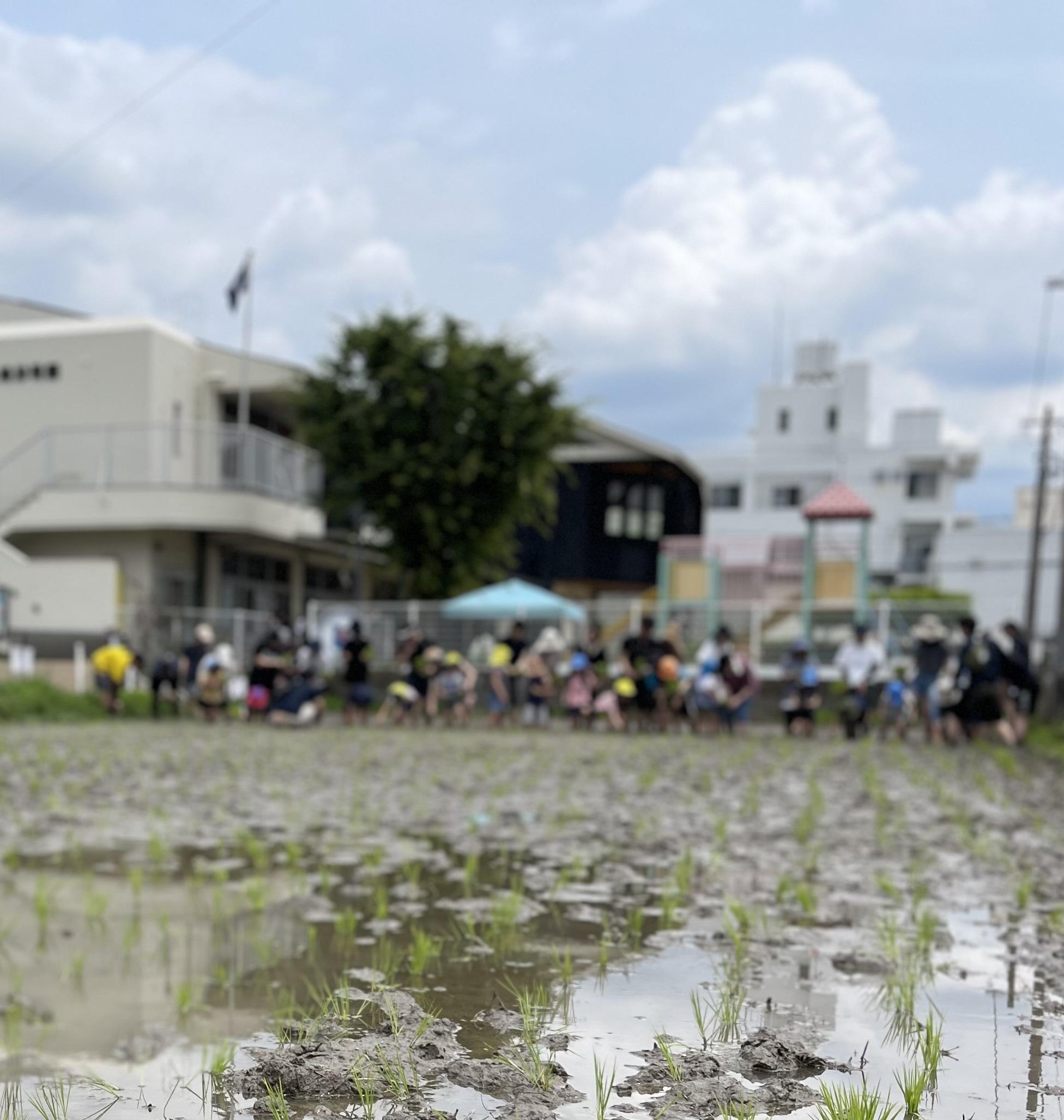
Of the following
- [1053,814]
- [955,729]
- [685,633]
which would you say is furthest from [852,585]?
[1053,814]

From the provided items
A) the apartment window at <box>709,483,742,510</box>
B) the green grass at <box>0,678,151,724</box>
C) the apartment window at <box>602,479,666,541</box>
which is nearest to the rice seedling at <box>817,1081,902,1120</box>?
the green grass at <box>0,678,151,724</box>

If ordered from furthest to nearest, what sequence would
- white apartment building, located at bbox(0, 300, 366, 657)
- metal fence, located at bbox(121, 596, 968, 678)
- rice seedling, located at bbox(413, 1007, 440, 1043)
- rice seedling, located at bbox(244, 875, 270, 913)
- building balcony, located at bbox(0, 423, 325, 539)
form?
building balcony, located at bbox(0, 423, 325, 539)
white apartment building, located at bbox(0, 300, 366, 657)
metal fence, located at bbox(121, 596, 968, 678)
rice seedling, located at bbox(244, 875, 270, 913)
rice seedling, located at bbox(413, 1007, 440, 1043)

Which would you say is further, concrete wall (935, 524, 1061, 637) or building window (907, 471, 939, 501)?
building window (907, 471, 939, 501)

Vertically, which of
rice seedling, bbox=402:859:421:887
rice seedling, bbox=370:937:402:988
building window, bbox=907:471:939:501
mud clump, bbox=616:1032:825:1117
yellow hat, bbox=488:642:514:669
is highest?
building window, bbox=907:471:939:501

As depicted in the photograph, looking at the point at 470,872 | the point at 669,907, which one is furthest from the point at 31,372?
the point at 669,907

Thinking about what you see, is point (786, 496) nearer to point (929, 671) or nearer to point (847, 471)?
point (847, 471)

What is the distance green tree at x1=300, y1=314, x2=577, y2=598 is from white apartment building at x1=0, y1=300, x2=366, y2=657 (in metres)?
1.20

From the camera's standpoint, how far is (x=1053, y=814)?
7527 millimetres

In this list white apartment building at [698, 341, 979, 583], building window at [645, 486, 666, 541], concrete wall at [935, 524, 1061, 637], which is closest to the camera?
building window at [645, 486, 666, 541]

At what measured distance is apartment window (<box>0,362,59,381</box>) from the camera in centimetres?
2467

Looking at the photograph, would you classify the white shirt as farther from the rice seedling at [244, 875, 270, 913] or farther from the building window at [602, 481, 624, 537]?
the building window at [602, 481, 624, 537]

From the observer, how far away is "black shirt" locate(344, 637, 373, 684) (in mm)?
16922

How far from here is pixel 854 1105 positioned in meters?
2.12

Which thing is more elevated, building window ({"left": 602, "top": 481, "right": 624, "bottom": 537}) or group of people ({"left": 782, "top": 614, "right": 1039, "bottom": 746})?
building window ({"left": 602, "top": 481, "right": 624, "bottom": 537})
